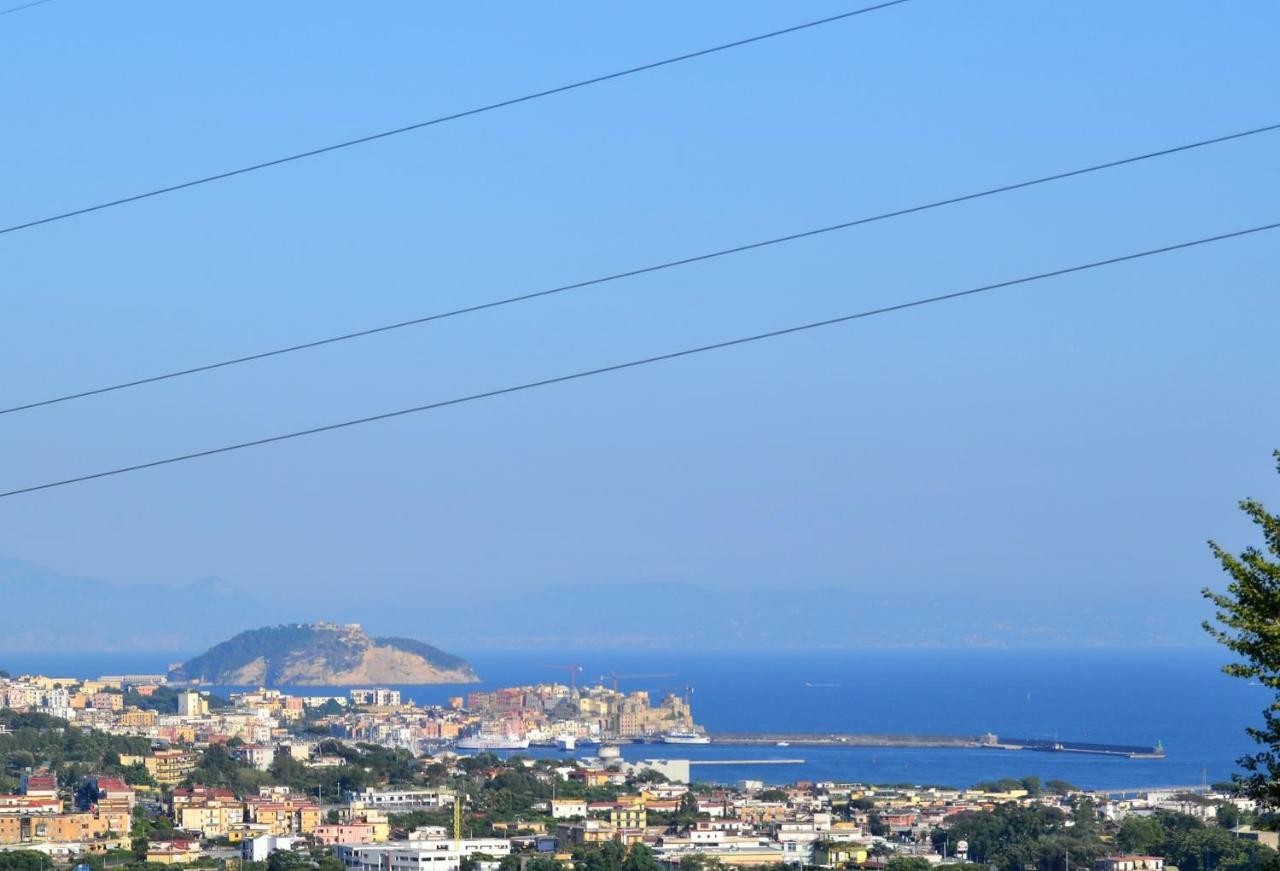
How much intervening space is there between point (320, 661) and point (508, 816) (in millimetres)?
72772

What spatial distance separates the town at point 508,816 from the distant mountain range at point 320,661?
52357 mm

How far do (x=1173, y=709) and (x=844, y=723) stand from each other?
12.9 m

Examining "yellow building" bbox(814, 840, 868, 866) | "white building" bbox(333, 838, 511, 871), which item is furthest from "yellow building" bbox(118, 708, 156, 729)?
"yellow building" bbox(814, 840, 868, 866)

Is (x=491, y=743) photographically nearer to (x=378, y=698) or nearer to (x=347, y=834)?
(x=378, y=698)

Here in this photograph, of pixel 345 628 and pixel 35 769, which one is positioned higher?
pixel 345 628

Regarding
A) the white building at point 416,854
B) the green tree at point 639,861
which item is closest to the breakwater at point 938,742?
the green tree at point 639,861

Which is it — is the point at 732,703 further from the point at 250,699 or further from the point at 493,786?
the point at 493,786

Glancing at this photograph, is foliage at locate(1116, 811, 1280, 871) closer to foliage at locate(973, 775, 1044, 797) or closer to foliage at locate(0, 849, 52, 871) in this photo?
foliage at locate(973, 775, 1044, 797)

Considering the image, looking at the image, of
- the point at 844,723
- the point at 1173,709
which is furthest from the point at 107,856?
the point at 1173,709

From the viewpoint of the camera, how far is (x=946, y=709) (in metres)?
70.9

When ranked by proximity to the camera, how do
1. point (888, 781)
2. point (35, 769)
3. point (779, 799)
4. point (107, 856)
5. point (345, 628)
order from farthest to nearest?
point (345, 628) → point (888, 781) → point (35, 769) → point (779, 799) → point (107, 856)

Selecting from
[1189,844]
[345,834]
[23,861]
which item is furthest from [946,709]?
[23,861]

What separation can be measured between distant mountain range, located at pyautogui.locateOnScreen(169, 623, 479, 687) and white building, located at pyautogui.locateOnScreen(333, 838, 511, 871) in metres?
73.6

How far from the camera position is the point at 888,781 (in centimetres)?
4000
